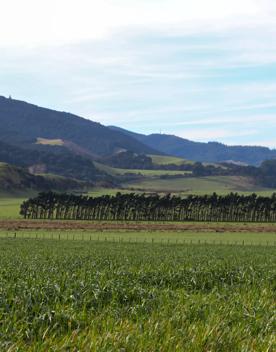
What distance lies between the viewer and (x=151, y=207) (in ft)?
564

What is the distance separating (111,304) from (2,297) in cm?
307

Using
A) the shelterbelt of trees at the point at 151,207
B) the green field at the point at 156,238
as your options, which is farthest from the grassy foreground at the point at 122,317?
the shelterbelt of trees at the point at 151,207

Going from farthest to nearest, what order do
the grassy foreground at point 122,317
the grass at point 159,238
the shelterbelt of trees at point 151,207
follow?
the shelterbelt of trees at point 151,207
the grass at point 159,238
the grassy foreground at point 122,317

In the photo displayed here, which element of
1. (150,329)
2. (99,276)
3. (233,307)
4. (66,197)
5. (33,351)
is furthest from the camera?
(66,197)

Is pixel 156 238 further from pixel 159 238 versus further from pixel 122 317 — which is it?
pixel 122 317

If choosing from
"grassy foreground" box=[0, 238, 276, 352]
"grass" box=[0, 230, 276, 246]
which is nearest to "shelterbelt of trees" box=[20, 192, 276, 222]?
"grass" box=[0, 230, 276, 246]

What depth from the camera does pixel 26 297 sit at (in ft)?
47.8

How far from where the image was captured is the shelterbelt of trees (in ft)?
563

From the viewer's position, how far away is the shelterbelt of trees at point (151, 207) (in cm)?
17162

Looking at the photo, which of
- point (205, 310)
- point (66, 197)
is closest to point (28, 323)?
point (205, 310)

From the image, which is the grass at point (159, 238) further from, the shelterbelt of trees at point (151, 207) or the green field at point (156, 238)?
the shelterbelt of trees at point (151, 207)

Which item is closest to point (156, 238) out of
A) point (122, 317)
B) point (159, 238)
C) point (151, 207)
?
point (159, 238)

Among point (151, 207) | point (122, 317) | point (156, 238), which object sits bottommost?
point (156, 238)

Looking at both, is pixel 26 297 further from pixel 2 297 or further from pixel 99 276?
pixel 99 276
